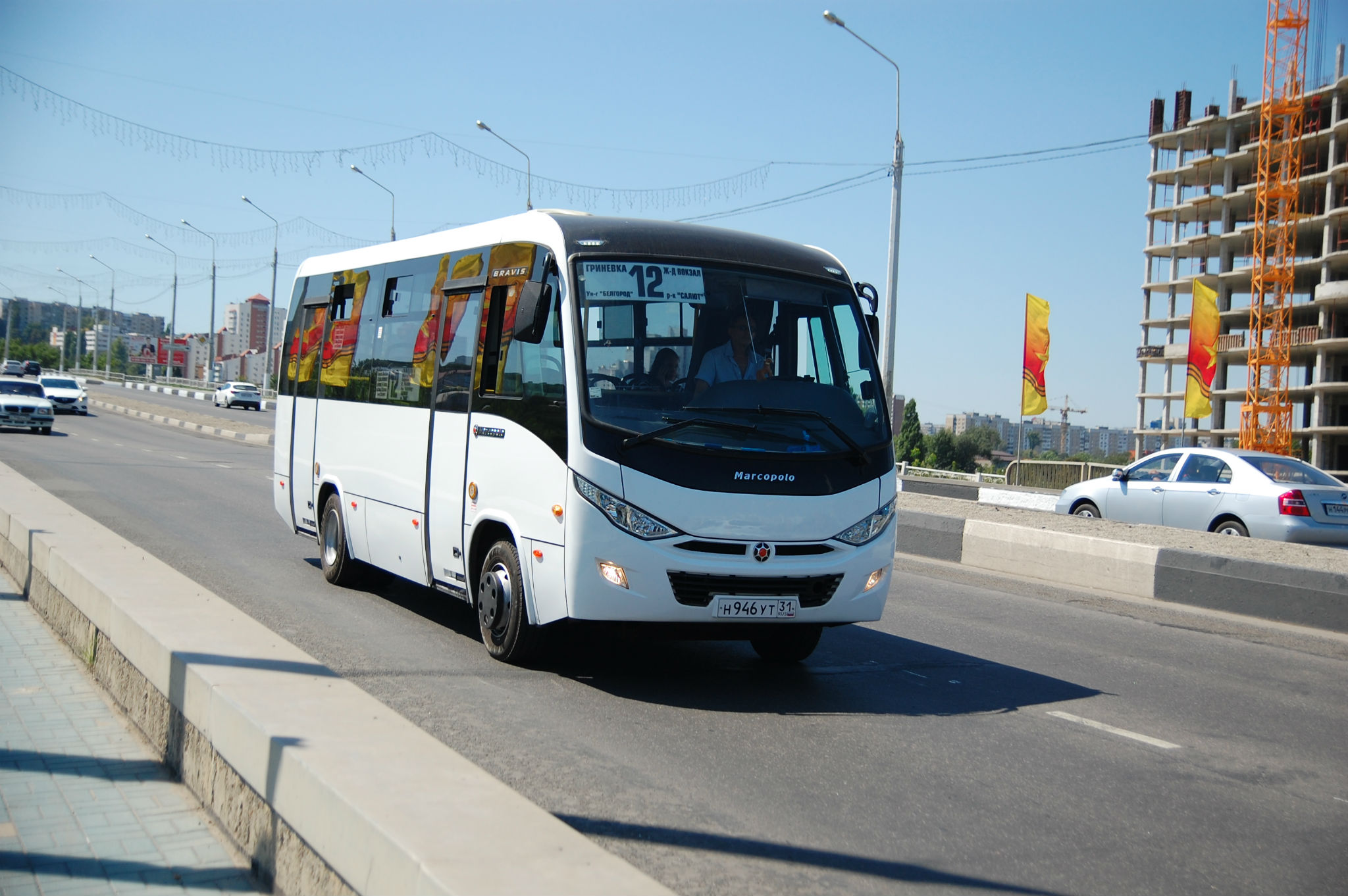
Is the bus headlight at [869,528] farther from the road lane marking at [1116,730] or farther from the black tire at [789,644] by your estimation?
the road lane marking at [1116,730]

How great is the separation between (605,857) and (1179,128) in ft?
361

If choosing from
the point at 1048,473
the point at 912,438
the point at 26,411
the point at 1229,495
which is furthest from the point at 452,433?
the point at 912,438

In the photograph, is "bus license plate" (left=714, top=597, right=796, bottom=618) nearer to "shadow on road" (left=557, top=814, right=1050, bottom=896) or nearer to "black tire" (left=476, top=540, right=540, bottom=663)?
"black tire" (left=476, top=540, right=540, bottom=663)

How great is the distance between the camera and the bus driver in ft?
23.1

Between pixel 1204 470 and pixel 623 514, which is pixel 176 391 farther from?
pixel 623 514

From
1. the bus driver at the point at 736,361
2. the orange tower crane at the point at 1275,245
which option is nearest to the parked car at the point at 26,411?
the bus driver at the point at 736,361

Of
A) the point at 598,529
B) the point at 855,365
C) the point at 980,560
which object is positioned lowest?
the point at 980,560

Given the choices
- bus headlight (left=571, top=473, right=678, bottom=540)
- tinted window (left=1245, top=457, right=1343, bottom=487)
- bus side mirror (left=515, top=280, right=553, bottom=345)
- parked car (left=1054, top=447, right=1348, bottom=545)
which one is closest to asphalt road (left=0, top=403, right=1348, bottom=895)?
bus headlight (left=571, top=473, right=678, bottom=540)

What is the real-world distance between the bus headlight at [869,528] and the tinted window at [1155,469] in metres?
11.1

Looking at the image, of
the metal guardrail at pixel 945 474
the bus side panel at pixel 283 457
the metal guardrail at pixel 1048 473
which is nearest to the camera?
the bus side panel at pixel 283 457

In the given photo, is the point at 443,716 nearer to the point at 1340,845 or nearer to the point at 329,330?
the point at 1340,845

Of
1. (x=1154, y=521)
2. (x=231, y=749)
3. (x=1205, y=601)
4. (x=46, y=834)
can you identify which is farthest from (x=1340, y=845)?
(x=1154, y=521)

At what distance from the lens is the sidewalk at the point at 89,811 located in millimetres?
3918

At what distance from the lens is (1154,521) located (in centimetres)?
1703
